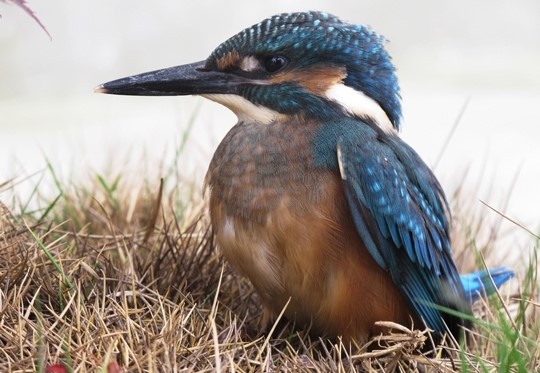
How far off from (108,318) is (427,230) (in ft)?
3.94

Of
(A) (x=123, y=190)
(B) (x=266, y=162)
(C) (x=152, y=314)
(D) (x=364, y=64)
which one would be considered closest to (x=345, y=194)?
(B) (x=266, y=162)

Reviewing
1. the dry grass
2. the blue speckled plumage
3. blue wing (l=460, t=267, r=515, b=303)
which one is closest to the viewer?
the dry grass

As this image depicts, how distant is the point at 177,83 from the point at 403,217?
946 mm

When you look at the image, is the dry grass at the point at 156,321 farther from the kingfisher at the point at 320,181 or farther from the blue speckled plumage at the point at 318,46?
the blue speckled plumage at the point at 318,46

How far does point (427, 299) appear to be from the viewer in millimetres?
3439

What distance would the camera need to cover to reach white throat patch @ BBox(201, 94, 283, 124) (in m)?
3.38

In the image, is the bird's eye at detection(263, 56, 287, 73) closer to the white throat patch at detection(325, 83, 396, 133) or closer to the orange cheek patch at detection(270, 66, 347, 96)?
the orange cheek patch at detection(270, 66, 347, 96)

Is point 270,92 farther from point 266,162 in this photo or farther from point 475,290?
point 475,290

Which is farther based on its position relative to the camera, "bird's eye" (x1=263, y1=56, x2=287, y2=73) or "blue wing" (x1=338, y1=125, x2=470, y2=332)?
"bird's eye" (x1=263, y1=56, x2=287, y2=73)

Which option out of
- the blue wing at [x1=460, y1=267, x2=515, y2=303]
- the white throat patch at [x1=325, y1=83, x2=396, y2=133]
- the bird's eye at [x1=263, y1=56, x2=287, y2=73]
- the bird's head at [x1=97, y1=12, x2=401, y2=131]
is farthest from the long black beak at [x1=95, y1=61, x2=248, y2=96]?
the blue wing at [x1=460, y1=267, x2=515, y2=303]

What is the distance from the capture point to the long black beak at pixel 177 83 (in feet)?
11.1

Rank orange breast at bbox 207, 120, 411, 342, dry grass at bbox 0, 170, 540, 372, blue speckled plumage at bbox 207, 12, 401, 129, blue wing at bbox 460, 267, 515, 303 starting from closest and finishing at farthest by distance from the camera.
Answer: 1. dry grass at bbox 0, 170, 540, 372
2. orange breast at bbox 207, 120, 411, 342
3. blue speckled plumage at bbox 207, 12, 401, 129
4. blue wing at bbox 460, 267, 515, 303

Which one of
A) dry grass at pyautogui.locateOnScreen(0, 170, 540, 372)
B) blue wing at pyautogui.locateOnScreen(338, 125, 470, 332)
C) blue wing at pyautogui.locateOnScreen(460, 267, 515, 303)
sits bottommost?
dry grass at pyautogui.locateOnScreen(0, 170, 540, 372)

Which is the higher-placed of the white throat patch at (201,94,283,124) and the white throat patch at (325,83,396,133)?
the white throat patch at (325,83,396,133)
